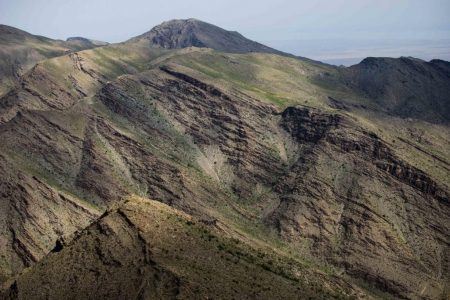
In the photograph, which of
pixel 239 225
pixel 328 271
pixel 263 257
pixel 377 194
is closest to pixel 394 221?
pixel 377 194

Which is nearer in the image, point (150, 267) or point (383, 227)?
point (150, 267)

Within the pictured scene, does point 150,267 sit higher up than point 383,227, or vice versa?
point 150,267

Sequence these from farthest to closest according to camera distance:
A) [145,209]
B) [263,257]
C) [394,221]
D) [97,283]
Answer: [394,221] < [263,257] < [145,209] < [97,283]

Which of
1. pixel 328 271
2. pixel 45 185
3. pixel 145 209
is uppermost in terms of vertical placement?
pixel 145 209

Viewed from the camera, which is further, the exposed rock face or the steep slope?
the exposed rock face

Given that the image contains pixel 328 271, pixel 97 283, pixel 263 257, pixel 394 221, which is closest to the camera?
pixel 97 283

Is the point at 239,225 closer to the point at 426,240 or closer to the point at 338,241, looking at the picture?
the point at 338,241

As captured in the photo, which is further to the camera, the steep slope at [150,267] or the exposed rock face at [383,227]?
the exposed rock face at [383,227]

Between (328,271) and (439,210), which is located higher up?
(439,210)
